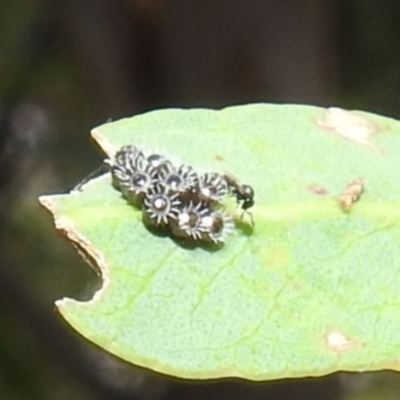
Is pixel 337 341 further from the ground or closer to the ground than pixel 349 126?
closer to the ground

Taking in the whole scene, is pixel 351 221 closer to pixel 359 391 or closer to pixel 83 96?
pixel 359 391

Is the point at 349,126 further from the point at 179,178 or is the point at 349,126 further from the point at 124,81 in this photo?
the point at 124,81

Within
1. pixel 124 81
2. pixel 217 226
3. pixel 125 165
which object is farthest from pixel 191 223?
pixel 124 81

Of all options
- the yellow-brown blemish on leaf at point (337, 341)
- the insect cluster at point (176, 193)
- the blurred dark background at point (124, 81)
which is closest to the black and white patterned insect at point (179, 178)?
the insect cluster at point (176, 193)

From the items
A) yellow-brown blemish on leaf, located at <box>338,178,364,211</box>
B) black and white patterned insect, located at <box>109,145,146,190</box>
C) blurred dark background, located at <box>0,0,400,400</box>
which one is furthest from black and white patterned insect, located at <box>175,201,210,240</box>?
blurred dark background, located at <box>0,0,400,400</box>

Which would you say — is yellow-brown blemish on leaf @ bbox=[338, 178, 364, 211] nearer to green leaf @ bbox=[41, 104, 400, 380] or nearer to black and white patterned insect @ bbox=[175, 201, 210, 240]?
green leaf @ bbox=[41, 104, 400, 380]
